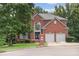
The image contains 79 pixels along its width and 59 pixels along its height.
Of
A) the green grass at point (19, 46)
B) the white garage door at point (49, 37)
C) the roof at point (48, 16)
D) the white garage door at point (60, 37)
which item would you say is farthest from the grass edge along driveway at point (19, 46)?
the roof at point (48, 16)

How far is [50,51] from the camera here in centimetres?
1004

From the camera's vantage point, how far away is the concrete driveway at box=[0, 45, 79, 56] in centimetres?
996

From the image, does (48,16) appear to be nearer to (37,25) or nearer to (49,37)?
(37,25)

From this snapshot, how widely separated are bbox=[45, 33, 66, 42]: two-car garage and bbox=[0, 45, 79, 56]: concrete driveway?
169 mm

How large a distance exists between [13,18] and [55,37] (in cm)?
115

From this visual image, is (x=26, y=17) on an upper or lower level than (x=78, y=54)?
upper

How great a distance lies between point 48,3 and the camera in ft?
32.0

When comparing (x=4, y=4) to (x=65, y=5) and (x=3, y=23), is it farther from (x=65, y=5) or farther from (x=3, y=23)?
(x=65, y=5)

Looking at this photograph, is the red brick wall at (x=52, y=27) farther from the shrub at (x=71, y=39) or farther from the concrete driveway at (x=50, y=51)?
the concrete driveway at (x=50, y=51)

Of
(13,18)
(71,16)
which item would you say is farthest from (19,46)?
(71,16)

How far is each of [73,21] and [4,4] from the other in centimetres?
166

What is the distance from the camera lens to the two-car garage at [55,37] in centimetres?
1014

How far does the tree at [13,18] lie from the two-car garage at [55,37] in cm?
54

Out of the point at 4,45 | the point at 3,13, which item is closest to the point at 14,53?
the point at 4,45
